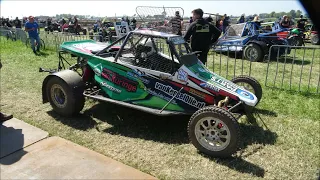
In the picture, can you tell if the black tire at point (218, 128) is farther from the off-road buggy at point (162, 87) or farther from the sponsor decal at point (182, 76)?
the sponsor decal at point (182, 76)

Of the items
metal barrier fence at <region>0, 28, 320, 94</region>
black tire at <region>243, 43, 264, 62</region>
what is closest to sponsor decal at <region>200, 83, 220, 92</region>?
metal barrier fence at <region>0, 28, 320, 94</region>

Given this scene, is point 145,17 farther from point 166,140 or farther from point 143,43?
point 166,140

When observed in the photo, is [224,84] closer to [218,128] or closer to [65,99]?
[218,128]

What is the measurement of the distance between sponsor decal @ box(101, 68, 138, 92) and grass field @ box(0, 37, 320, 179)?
69cm

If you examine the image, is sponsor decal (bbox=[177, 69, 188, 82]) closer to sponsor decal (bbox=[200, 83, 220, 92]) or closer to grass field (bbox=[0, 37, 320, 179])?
sponsor decal (bbox=[200, 83, 220, 92])

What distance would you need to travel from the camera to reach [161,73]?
473cm

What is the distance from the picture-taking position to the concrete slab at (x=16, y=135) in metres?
4.25

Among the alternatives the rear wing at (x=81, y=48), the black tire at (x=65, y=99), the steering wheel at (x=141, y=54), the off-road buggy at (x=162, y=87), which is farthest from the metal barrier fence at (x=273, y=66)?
the black tire at (x=65, y=99)

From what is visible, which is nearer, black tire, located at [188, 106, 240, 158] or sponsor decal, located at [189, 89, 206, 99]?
black tire, located at [188, 106, 240, 158]

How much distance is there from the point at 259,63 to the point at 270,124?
20.8 ft

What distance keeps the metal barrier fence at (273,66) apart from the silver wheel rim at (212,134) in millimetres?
1686

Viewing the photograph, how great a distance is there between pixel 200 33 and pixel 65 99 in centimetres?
331

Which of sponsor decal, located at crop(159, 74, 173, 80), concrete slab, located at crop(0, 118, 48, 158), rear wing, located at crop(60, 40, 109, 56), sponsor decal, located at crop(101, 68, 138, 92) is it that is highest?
rear wing, located at crop(60, 40, 109, 56)

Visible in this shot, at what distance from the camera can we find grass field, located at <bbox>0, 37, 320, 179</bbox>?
3795 millimetres
